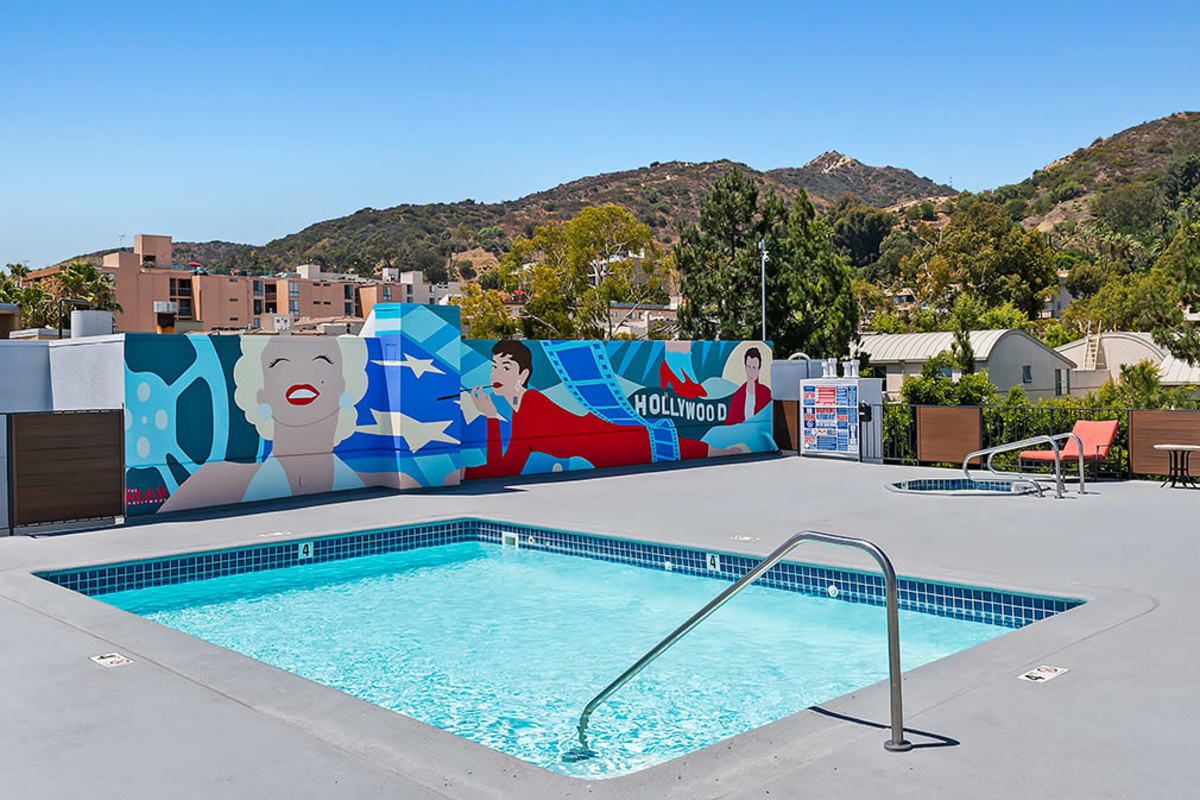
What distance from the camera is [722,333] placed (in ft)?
122

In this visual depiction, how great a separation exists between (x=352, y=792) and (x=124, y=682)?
6.91 ft

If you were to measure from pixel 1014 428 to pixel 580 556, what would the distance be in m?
8.85

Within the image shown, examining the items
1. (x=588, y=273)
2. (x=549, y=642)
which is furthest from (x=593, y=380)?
(x=588, y=273)

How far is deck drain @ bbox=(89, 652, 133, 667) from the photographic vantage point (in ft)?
17.5

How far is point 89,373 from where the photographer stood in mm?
11977

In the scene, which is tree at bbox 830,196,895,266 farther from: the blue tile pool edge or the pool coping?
the pool coping

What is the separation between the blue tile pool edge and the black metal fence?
7538 mm

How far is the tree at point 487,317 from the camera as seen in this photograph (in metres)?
45.7

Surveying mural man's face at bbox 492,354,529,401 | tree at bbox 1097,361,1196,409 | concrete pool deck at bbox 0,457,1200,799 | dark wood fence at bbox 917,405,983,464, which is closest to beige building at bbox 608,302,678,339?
tree at bbox 1097,361,1196,409

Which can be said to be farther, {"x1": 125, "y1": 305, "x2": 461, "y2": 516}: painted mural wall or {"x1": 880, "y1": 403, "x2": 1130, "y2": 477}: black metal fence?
{"x1": 880, "y1": 403, "x2": 1130, "y2": 477}: black metal fence

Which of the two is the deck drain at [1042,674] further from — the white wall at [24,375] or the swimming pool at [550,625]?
the white wall at [24,375]

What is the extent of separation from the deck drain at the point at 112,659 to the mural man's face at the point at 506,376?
9.33 meters

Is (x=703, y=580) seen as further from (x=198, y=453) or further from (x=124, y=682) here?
(x=198, y=453)

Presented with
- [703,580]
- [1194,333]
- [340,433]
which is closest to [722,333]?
[1194,333]
